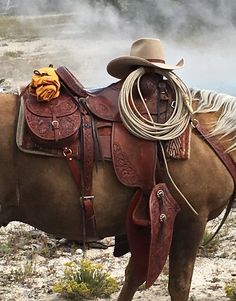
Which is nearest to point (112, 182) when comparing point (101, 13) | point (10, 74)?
point (10, 74)

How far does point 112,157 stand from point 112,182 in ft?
0.41

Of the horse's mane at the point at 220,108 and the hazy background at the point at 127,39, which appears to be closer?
the horse's mane at the point at 220,108

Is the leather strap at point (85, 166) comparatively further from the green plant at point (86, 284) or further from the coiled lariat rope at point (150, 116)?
the green plant at point (86, 284)

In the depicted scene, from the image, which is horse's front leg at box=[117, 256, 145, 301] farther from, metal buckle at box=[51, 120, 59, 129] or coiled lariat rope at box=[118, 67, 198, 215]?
metal buckle at box=[51, 120, 59, 129]

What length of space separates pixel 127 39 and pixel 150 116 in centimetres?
1626

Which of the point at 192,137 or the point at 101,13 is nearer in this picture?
the point at 192,137

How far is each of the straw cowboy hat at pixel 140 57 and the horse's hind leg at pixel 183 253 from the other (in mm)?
810

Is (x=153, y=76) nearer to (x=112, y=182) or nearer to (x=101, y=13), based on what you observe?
(x=112, y=182)

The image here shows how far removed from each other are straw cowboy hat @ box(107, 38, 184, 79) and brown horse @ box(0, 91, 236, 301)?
0.34 metres

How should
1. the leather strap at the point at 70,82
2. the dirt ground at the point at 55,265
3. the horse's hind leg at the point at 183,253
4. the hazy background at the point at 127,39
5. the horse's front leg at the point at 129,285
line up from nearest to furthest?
the leather strap at the point at 70,82
the horse's hind leg at the point at 183,253
the horse's front leg at the point at 129,285
the dirt ground at the point at 55,265
the hazy background at the point at 127,39

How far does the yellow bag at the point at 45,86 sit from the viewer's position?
300cm

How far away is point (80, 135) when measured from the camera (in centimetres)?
305

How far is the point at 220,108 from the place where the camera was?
11.1 ft

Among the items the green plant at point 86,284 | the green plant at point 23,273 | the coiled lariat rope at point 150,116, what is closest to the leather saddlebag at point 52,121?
the coiled lariat rope at point 150,116
